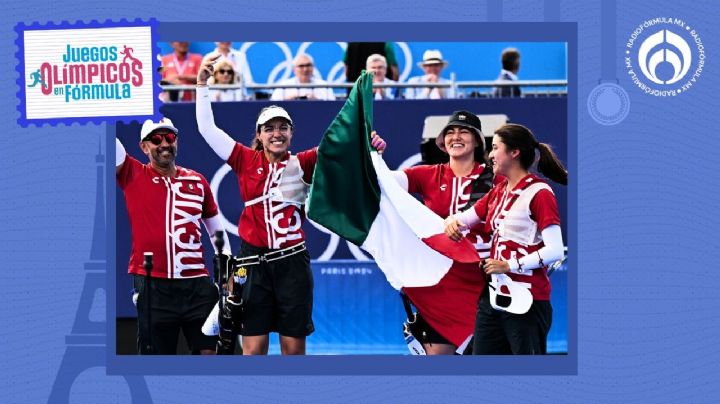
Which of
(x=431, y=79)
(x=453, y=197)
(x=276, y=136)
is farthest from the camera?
(x=431, y=79)

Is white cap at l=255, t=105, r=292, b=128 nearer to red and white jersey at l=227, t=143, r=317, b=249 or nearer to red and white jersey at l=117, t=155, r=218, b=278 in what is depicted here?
red and white jersey at l=227, t=143, r=317, b=249

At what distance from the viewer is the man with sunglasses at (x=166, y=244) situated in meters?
9.99

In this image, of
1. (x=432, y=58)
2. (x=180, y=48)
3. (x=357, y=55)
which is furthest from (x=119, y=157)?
(x=432, y=58)

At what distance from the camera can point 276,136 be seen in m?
9.81

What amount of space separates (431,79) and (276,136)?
2992 millimetres

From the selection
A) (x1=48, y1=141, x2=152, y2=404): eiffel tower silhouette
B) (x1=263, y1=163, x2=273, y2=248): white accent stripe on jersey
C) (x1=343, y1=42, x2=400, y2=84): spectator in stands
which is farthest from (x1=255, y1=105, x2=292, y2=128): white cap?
(x1=343, y1=42, x2=400, y2=84): spectator in stands

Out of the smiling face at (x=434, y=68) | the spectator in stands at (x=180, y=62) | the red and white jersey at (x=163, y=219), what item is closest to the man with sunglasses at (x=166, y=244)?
the red and white jersey at (x=163, y=219)

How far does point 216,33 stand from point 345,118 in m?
1.25

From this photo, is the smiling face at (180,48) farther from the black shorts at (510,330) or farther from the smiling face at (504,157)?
the black shorts at (510,330)

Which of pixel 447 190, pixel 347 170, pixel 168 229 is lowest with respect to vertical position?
pixel 168 229

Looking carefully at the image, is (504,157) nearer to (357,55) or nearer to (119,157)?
(119,157)

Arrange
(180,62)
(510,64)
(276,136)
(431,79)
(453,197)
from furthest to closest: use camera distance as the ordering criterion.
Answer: (180,62), (510,64), (431,79), (276,136), (453,197)

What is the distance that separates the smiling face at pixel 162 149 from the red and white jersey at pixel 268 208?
20.0 inches

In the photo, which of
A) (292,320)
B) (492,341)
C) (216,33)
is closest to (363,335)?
(292,320)
